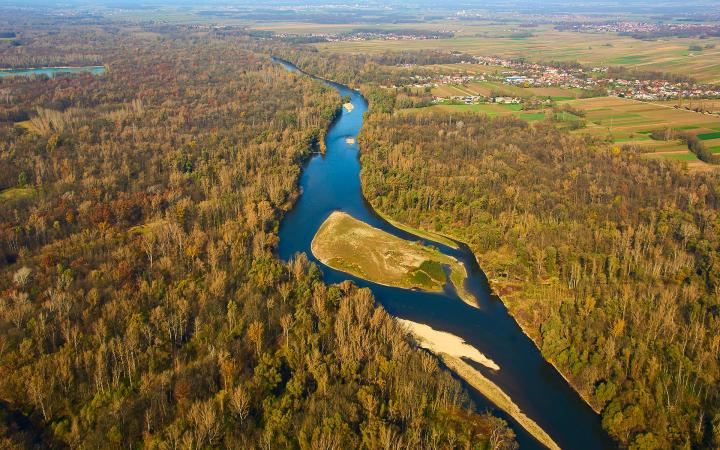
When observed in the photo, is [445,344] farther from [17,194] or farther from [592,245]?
[17,194]

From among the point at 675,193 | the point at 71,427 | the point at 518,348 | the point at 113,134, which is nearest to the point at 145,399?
the point at 71,427

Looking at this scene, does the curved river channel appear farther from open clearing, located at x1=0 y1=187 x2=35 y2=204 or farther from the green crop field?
the green crop field

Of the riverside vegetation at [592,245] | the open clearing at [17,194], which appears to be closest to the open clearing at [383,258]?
the riverside vegetation at [592,245]

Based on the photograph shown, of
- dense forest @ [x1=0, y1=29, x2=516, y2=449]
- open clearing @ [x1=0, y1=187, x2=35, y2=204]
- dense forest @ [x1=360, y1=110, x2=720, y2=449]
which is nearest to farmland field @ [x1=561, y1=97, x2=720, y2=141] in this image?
dense forest @ [x1=360, y1=110, x2=720, y2=449]

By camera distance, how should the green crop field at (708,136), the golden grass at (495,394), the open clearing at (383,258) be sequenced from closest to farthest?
1. the golden grass at (495,394)
2. the open clearing at (383,258)
3. the green crop field at (708,136)

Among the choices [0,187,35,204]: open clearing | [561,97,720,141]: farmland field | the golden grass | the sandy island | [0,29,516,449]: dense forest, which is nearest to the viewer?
[0,29,516,449]: dense forest

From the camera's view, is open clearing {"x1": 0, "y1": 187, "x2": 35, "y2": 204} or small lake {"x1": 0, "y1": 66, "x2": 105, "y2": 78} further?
small lake {"x1": 0, "y1": 66, "x2": 105, "y2": 78}

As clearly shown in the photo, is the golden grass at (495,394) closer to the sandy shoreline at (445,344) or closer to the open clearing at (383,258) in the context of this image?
the sandy shoreline at (445,344)
